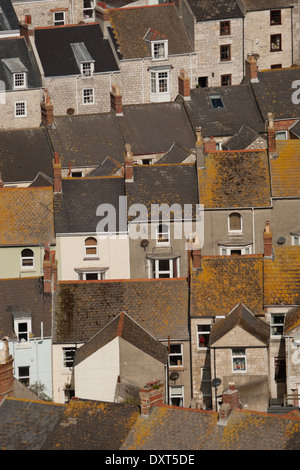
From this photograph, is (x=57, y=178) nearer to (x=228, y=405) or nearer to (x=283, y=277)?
(x=283, y=277)

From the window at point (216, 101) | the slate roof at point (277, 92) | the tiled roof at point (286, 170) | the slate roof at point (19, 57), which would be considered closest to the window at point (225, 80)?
the slate roof at point (277, 92)

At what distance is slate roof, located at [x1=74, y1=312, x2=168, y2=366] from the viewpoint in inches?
3263

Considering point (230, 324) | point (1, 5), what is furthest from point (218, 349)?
point (1, 5)

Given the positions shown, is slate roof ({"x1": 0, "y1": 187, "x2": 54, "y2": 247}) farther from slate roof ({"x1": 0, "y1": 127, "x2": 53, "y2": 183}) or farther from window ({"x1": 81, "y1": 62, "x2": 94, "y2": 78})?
window ({"x1": 81, "y1": 62, "x2": 94, "y2": 78})

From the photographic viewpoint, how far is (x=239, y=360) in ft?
271

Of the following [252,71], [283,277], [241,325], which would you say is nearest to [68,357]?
[241,325]

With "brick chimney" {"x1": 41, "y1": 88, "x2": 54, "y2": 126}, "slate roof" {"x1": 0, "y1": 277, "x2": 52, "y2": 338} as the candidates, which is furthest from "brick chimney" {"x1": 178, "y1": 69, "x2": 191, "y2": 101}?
A: "slate roof" {"x1": 0, "y1": 277, "x2": 52, "y2": 338}

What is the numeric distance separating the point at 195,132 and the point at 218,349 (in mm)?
A: 28771

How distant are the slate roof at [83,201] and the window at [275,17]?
25773 millimetres

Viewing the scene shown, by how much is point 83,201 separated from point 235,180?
334 inches

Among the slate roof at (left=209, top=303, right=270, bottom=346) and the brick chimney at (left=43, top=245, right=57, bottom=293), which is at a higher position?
the brick chimney at (left=43, top=245, right=57, bottom=293)
